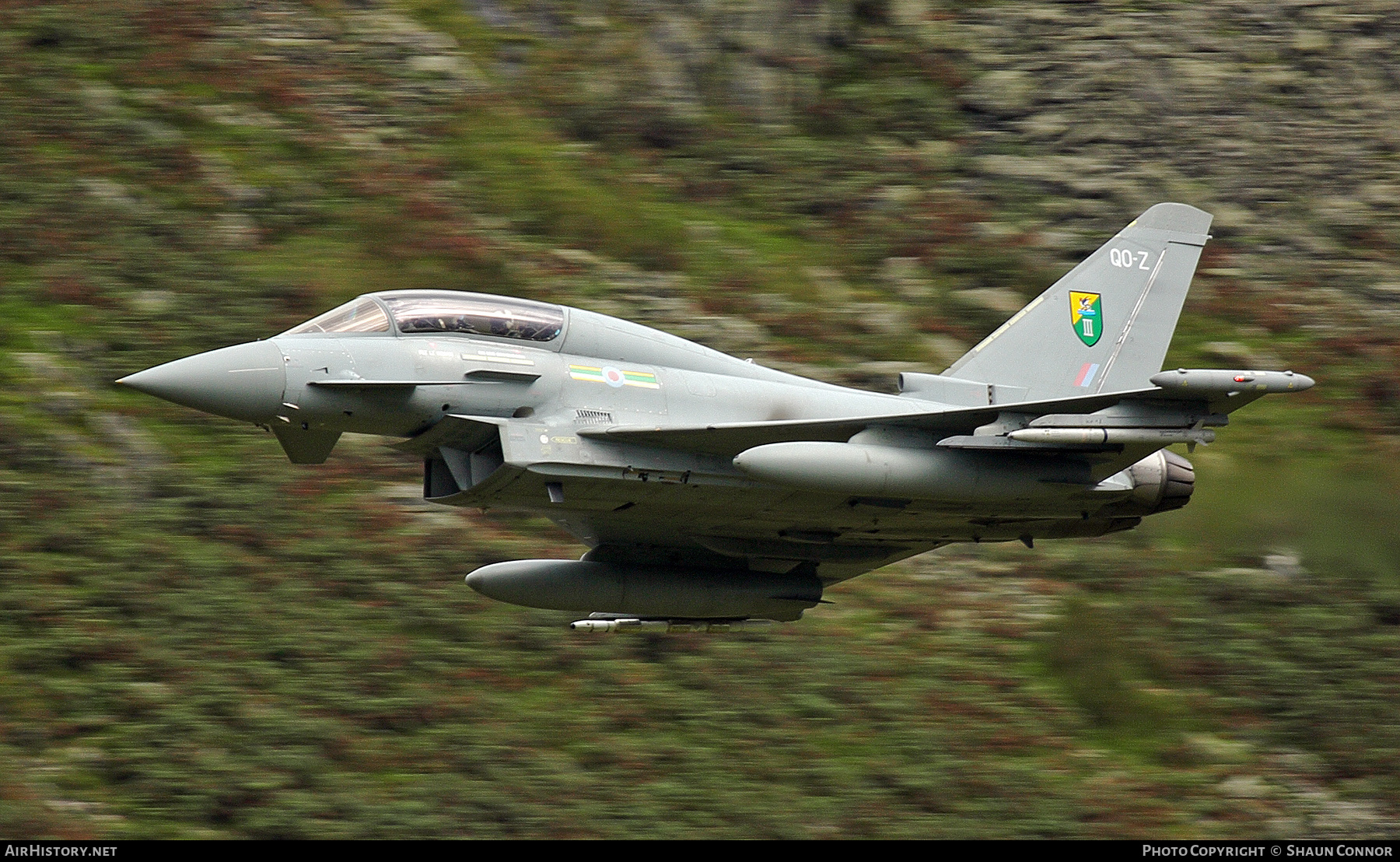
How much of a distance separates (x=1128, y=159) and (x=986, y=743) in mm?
10335

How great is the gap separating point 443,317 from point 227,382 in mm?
1802

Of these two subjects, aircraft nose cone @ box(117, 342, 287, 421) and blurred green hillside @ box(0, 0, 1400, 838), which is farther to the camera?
blurred green hillside @ box(0, 0, 1400, 838)

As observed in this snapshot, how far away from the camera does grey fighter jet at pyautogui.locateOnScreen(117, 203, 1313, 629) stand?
11.6 m

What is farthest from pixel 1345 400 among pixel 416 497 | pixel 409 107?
pixel 409 107

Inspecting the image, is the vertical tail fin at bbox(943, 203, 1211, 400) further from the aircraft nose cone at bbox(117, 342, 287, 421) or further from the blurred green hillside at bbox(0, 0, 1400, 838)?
the aircraft nose cone at bbox(117, 342, 287, 421)

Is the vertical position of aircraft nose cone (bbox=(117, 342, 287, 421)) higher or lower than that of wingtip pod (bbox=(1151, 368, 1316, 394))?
lower

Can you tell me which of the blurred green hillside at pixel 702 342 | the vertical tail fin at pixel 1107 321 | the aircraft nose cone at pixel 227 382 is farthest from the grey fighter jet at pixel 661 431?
the blurred green hillside at pixel 702 342

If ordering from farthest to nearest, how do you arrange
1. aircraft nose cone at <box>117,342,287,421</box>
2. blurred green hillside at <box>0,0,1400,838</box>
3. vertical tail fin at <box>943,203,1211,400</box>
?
blurred green hillside at <box>0,0,1400,838</box> → vertical tail fin at <box>943,203,1211,400</box> → aircraft nose cone at <box>117,342,287,421</box>

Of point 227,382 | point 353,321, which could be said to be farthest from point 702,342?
point 227,382

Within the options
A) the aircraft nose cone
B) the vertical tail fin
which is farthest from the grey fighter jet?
the vertical tail fin

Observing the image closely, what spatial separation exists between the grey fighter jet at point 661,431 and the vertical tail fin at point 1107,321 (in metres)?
0.40

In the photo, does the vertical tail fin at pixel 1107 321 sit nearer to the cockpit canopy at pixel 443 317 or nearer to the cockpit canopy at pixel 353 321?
the cockpit canopy at pixel 443 317

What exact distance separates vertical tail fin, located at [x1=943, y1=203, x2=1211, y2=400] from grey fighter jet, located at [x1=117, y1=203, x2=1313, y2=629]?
0.40 m

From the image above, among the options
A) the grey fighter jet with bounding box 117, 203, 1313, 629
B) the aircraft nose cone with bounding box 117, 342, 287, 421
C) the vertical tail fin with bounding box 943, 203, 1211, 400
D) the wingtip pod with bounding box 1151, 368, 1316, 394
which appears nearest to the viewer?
the wingtip pod with bounding box 1151, 368, 1316, 394
